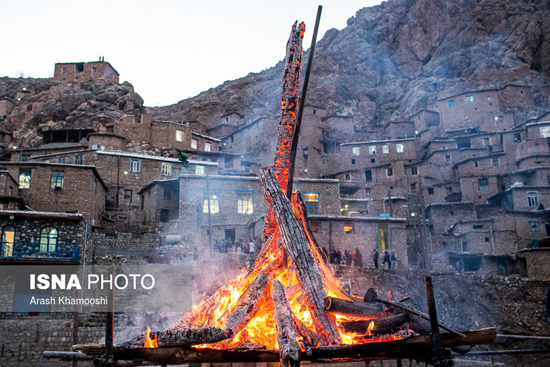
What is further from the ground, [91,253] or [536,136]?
[536,136]

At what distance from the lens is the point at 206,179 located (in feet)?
114

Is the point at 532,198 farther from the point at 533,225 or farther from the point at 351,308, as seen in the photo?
the point at 351,308

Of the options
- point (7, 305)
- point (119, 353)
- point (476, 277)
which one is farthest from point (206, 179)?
point (119, 353)

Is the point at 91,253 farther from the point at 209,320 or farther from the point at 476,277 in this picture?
the point at 476,277

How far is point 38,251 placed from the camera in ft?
80.8

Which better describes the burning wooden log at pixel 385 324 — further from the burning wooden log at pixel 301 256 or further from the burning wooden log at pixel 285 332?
the burning wooden log at pixel 285 332

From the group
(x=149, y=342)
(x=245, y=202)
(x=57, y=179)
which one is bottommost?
(x=149, y=342)

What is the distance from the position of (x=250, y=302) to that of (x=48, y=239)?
22.1m

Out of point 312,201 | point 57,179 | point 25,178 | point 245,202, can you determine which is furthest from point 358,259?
point 25,178

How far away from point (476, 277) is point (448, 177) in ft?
82.9

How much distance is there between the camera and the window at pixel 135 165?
141 ft

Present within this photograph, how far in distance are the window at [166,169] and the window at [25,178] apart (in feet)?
43.3

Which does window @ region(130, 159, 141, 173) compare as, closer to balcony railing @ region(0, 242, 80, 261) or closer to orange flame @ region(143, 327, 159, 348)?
balcony railing @ region(0, 242, 80, 261)

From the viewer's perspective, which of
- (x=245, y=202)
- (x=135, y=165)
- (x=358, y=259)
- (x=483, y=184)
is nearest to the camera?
(x=358, y=259)
